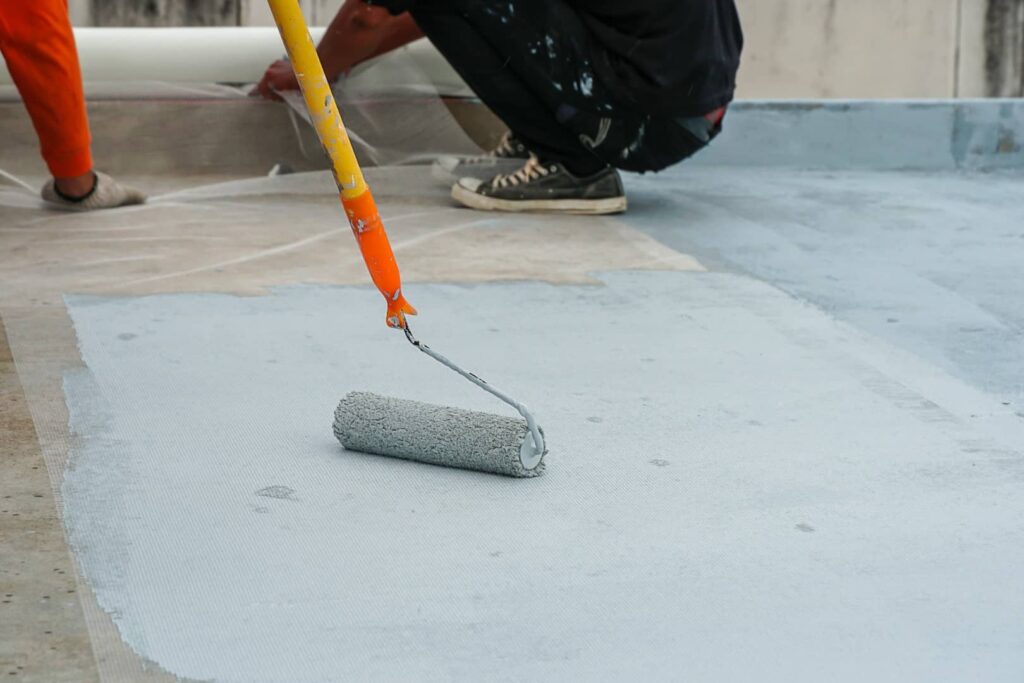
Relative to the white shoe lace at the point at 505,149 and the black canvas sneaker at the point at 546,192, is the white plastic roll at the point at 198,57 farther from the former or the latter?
the black canvas sneaker at the point at 546,192

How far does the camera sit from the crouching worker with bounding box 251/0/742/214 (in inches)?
120

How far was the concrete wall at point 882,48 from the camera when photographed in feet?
13.7

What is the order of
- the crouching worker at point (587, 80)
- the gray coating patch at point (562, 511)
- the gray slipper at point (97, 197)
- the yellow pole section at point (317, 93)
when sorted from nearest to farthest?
the gray coating patch at point (562, 511)
the yellow pole section at point (317, 93)
the crouching worker at point (587, 80)
the gray slipper at point (97, 197)

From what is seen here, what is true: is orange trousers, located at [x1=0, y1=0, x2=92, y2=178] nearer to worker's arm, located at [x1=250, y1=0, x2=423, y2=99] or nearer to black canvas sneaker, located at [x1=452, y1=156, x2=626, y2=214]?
worker's arm, located at [x1=250, y1=0, x2=423, y2=99]

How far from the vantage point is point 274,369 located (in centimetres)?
195

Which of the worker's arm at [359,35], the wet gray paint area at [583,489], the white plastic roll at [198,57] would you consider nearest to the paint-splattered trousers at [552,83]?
the worker's arm at [359,35]

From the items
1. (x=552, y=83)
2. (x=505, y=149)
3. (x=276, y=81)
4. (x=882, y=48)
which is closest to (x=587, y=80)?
(x=552, y=83)

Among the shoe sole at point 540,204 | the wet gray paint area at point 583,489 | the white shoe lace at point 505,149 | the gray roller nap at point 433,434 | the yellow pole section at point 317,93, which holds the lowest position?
the shoe sole at point 540,204

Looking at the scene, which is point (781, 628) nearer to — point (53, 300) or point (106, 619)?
point (106, 619)

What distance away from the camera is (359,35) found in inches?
140

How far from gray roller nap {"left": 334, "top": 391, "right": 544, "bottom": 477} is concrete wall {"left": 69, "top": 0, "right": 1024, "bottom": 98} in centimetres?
→ 287

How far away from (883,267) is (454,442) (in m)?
1.45

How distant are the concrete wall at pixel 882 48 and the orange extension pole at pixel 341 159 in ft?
9.45

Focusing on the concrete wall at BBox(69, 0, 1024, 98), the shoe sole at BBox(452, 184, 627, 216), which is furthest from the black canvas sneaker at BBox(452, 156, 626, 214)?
the concrete wall at BBox(69, 0, 1024, 98)
